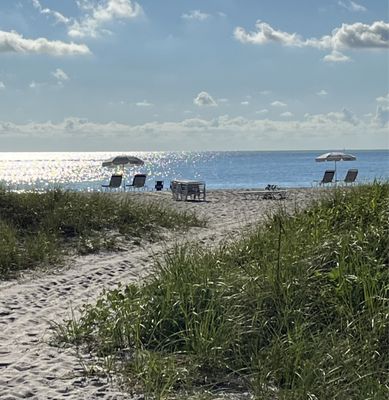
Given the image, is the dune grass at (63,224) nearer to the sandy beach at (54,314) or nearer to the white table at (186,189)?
the sandy beach at (54,314)

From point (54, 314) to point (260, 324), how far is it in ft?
8.68

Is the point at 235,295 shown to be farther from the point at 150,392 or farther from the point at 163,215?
the point at 163,215

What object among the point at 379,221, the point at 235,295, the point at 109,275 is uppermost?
the point at 379,221

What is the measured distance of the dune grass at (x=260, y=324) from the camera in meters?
4.23

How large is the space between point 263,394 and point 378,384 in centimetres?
80

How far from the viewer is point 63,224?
445 inches

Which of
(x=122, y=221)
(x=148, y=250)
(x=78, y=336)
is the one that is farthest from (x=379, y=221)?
(x=122, y=221)

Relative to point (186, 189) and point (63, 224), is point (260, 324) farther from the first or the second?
point (186, 189)

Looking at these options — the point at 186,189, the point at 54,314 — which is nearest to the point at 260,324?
the point at 54,314

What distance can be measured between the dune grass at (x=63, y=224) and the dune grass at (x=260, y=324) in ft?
11.8

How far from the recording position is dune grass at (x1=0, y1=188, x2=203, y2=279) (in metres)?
9.35

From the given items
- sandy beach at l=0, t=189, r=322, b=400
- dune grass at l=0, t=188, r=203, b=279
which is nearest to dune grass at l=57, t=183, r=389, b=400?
sandy beach at l=0, t=189, r=322, b=400

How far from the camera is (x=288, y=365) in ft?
14.1

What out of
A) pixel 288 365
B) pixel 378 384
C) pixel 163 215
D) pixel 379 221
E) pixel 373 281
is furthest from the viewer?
pixel 163 215
